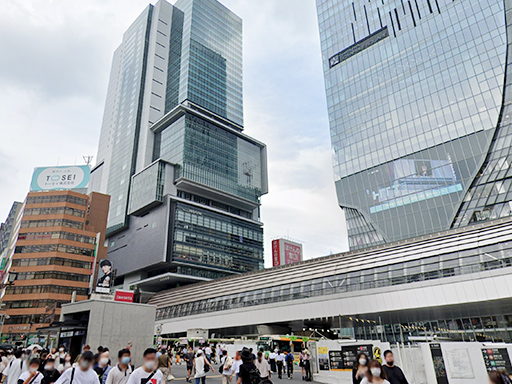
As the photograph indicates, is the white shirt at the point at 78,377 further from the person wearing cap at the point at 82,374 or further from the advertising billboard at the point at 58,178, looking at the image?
the advertising billboard at the point at 58,178

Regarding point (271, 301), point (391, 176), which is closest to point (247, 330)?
point (271, 301)

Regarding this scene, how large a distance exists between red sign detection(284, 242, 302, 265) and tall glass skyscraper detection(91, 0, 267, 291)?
13.2m

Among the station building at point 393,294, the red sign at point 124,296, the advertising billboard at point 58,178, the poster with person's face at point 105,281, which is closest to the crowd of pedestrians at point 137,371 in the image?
the red sign at point 124,296

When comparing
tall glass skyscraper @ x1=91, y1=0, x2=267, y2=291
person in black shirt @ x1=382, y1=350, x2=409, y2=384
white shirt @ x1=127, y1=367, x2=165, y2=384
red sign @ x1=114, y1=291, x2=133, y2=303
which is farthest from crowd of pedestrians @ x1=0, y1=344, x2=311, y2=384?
tall glass skyscraper @ x1=91, y1=0, x2=267, y2=291

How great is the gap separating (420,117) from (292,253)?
5856cm

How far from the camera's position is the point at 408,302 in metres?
40.1

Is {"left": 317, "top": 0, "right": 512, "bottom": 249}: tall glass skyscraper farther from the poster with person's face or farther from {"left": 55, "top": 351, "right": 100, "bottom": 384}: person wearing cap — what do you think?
{"left": 55, "top": 351, "right": 100, "bottom": 384}: person wearing cap

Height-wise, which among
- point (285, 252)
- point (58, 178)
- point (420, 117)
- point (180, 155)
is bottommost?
point (285, 252)

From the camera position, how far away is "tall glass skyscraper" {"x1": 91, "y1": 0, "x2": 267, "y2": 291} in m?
105

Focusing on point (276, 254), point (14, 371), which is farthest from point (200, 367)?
point (276, 254)

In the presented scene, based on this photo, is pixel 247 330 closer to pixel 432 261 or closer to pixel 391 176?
pixel 432 261

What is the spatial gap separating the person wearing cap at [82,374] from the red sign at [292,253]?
346ft

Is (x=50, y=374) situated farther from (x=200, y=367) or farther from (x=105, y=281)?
(x=105, y=281)

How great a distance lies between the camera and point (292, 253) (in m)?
114
